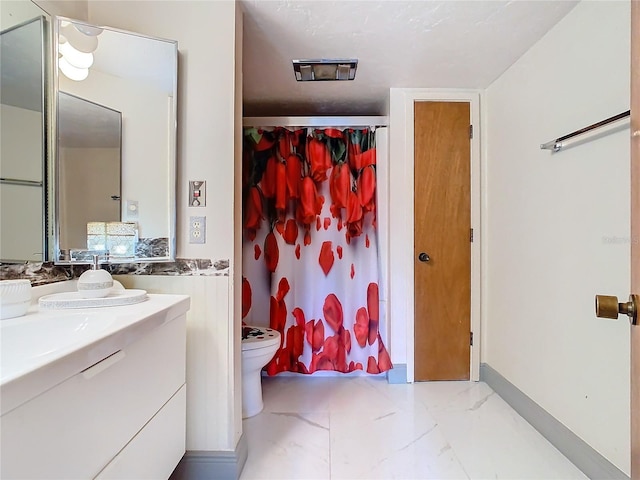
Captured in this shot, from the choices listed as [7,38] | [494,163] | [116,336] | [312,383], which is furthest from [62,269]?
[494,163]

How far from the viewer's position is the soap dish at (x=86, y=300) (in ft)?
3.41

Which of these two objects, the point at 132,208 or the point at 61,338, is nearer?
the point at 61,338

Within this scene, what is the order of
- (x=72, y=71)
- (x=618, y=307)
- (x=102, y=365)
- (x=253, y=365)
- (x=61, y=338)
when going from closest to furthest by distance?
(x=618, y=307), (x=102, y=365), (x=61, y=338), (x=72, y=71), (x=253, y=365)

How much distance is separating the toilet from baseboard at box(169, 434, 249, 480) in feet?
1.61

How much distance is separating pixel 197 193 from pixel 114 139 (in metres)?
0.39

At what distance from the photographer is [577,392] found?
1.42 meters

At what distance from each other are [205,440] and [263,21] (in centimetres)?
188

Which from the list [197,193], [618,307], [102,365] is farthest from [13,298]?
[618,307]

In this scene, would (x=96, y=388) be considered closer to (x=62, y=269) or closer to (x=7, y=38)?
(x=62, y=269)

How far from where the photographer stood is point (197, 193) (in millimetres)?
1354

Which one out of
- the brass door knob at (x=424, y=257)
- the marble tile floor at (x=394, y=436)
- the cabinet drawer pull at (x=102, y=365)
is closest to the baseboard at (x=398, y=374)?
the marble tile floor at (x=394, y=436)

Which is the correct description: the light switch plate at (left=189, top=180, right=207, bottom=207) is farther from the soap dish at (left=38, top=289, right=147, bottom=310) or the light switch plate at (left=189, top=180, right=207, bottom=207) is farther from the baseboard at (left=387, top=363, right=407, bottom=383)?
the baseboard at (left=387, top=363, right=407, bottom=383)

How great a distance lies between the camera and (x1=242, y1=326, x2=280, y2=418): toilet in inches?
70.9

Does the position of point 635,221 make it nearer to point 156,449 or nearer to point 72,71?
point 156,449
